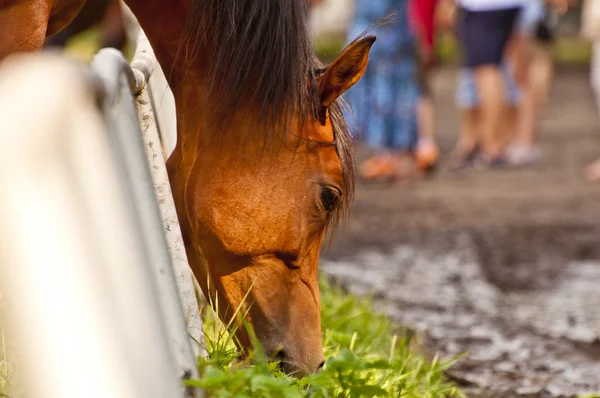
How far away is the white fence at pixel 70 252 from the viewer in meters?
1.24

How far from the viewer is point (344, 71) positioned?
2547 mm

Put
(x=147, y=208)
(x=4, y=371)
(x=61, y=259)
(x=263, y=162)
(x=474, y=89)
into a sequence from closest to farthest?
(x=61, y=259), (x=147, y=208), (x=4, y=371), (x=263, y=162), (x=474, y=89)

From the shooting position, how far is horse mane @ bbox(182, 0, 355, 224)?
249cm

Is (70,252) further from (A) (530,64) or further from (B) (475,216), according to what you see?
(A) (530,64)

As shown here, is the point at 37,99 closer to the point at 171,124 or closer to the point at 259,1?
the point at 259,1

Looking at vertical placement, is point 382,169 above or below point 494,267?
above

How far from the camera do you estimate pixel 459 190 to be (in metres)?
7.64

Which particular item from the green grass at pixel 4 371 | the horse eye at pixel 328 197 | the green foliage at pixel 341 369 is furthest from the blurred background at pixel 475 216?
the green grass at pixel 4 371

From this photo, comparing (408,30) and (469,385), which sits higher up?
(408,30)

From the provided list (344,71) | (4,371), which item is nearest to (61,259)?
(4,371)

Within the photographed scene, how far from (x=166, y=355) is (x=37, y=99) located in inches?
16.0

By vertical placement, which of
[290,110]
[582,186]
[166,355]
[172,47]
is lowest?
[582,186]

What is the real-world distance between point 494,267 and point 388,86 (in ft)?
8.58

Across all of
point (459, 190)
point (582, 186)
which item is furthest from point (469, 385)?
point (582, 186)
